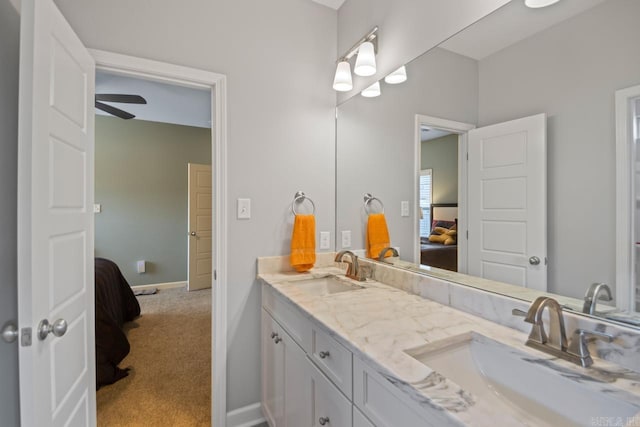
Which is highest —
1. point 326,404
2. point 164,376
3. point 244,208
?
point 244,208

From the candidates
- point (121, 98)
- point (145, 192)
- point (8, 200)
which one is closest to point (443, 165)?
point (8, 200)

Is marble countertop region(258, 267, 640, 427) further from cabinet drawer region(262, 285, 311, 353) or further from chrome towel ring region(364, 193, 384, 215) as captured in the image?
chrome towel ring region(364, 193, 384, 215)

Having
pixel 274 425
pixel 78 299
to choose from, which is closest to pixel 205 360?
pixel 274 425

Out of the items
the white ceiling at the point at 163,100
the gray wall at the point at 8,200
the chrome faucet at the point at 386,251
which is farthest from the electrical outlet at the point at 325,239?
the white ceiling at the point at 163,100

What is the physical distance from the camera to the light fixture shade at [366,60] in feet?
5.53

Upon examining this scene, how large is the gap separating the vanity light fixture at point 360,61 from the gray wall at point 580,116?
2.56 feet

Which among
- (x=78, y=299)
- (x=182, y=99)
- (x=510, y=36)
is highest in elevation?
(x=182, y=99)

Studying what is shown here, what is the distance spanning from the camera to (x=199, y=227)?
4.77m

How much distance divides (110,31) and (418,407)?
2006 mm

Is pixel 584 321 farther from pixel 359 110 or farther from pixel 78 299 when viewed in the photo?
pixel 78 299

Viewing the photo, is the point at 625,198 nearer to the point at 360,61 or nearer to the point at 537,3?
the point at 537,3

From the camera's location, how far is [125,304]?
326cm

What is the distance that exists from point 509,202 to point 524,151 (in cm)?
19

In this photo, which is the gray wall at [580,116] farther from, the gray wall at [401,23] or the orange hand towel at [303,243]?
the orange hand towel at [303,243]
